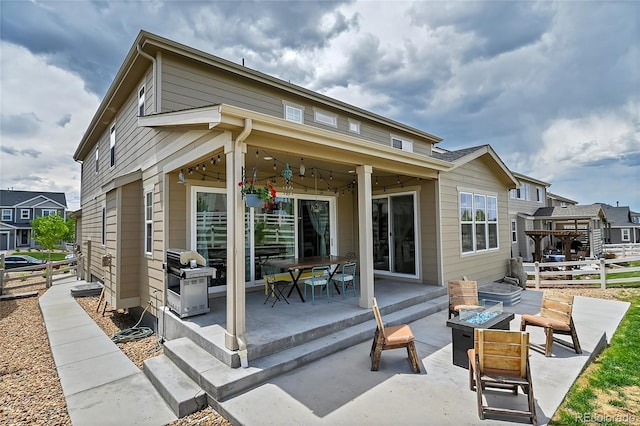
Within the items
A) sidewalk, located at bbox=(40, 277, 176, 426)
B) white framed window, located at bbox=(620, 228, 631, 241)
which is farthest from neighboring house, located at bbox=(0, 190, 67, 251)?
white framed window, located at bbox=(620, 228, 631, 241)

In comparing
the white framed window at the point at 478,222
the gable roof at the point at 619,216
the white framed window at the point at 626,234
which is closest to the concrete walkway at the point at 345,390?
the white framed window at the point at 478,222

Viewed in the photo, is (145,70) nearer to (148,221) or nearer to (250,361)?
(148,221)

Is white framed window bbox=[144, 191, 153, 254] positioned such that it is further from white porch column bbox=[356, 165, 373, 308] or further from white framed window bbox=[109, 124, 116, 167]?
white porch column bbox=[356, 165, 373, 308]

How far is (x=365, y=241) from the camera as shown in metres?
5.24

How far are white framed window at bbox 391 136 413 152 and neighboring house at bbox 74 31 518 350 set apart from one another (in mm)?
2074

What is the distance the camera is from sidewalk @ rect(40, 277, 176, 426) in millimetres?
3012

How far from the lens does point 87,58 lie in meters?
8.84

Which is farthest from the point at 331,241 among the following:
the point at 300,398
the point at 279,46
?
the point at 279,46

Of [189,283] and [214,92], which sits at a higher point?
[214,92]

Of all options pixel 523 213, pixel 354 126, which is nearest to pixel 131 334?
pixel 354 126

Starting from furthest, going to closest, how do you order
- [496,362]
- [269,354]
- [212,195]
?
1. [212,195]
2. [269,354]
3. [496,362]

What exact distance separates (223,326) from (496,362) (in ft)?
11.0

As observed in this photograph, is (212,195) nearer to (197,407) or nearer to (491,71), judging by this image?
(197,407)

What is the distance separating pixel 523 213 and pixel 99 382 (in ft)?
73.4
